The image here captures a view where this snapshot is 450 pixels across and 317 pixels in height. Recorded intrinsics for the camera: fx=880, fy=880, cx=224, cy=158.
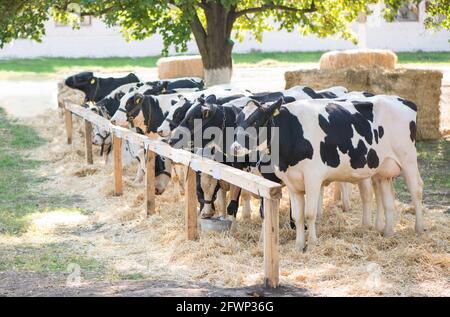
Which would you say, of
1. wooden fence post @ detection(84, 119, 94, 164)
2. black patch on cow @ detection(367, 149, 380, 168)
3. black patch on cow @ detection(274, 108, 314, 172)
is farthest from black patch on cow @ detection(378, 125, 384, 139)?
wooden fence post @ detection(84, 119, 94, 164)

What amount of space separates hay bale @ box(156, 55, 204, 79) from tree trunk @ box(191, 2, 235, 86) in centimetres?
983

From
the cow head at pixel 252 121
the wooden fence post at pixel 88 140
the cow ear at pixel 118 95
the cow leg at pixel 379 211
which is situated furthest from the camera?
the wooden fence post at pixel 88 140

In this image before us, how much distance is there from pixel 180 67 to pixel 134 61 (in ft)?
43.1

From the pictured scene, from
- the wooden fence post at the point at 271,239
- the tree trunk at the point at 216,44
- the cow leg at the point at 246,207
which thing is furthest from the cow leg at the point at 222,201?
the tree trunk at the point at 216,44

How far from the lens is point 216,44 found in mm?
18484

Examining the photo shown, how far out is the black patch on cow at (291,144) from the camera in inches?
398

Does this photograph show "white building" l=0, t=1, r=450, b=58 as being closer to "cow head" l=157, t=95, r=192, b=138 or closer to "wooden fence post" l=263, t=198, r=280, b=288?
"cow head" l=157, t=95, r=192, b=138

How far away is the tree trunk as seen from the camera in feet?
59.9

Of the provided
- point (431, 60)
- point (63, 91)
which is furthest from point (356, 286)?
point (431, 60)

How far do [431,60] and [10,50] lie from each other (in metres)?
20.3

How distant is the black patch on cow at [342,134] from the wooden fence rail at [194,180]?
1.37 meters

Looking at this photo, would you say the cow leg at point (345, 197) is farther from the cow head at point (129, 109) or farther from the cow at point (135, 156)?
the cow head at point (129, 109)

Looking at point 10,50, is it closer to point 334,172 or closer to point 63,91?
point 63,91

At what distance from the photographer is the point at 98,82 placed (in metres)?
18.8
